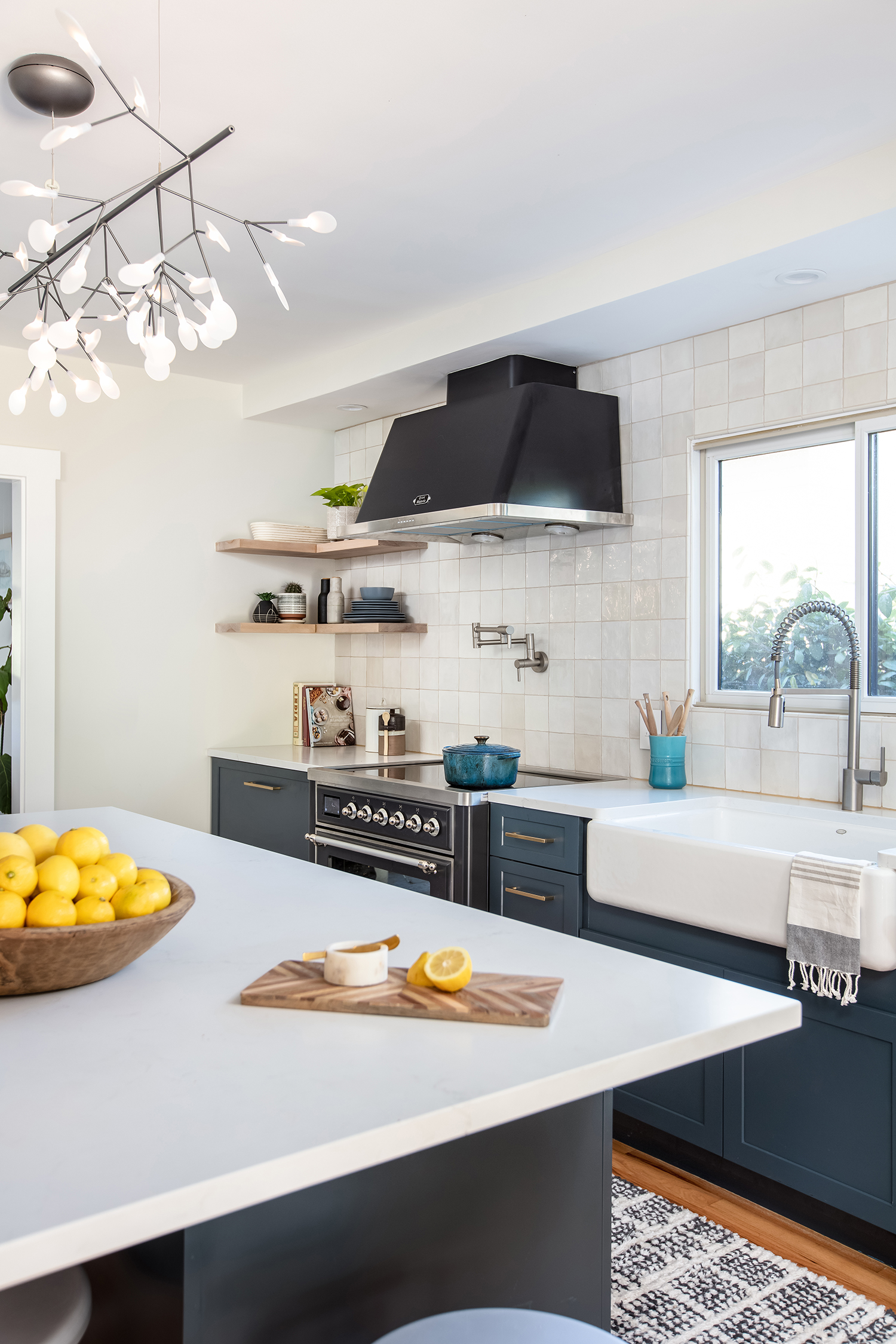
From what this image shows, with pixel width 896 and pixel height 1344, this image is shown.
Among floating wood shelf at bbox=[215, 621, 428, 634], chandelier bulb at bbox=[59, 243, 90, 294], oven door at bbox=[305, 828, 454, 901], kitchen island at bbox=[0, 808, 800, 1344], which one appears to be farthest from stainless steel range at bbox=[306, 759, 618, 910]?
chandelier bulb at bbox=[59, 243, 90, 294]

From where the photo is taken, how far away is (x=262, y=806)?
4254mm

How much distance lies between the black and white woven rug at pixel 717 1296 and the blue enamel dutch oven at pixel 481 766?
4.25 ft

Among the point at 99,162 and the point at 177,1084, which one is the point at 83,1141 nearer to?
the point at 177,1084

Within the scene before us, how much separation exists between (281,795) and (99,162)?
92.4 inches

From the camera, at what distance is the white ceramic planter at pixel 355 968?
4.26ft

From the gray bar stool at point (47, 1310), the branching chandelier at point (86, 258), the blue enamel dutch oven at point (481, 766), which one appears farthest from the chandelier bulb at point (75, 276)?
the blue enamel dutch oven at point (481, 766)

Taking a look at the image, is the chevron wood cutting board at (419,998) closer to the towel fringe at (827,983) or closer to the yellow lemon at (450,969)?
the yellow lemon at (450,969)

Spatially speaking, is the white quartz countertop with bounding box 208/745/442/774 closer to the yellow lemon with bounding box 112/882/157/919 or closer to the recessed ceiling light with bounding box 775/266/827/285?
the recessed ceiling light with bounding box 775/266/827/285

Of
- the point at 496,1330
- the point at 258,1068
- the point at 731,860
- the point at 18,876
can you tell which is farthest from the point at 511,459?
the point at 496,1330

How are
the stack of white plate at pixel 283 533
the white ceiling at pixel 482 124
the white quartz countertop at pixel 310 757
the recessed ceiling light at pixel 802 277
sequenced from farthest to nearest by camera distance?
the stack of white plate at pixel 283 533 → the white quartz countertop at pixel 310 757 → the recessed ceiling light at pixel 802 277 → the white ceiling at pixel 482 124

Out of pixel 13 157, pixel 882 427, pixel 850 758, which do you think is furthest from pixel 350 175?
pixel 850 758

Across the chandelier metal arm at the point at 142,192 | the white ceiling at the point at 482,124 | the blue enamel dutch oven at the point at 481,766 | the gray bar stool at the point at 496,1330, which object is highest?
the white ceiling at the point at 482,124

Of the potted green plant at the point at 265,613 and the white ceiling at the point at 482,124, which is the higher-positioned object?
the white ceiling at the point at 482,124

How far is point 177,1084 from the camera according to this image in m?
1.04
